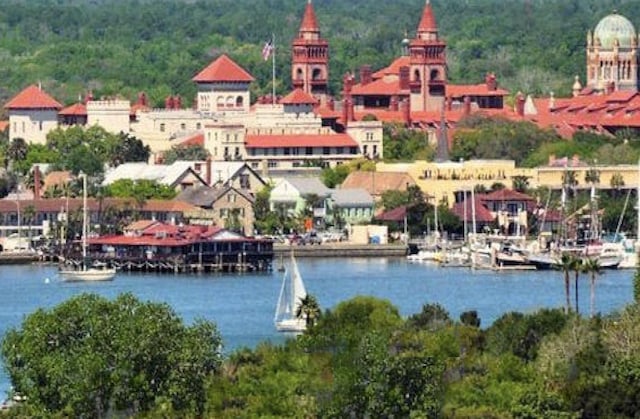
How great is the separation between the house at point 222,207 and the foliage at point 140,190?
1.11ft

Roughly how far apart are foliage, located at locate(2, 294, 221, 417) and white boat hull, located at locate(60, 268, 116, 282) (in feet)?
93.6

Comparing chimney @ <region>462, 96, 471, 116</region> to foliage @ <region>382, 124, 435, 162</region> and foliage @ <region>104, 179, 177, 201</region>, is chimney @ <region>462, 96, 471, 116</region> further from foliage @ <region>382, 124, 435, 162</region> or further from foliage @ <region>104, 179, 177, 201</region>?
foliage @ <region>104, 179, 177, 201</region>

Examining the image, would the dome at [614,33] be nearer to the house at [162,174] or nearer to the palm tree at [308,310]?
the house at [162,174]

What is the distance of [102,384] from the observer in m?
36.5

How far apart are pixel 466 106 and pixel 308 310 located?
50.5 m

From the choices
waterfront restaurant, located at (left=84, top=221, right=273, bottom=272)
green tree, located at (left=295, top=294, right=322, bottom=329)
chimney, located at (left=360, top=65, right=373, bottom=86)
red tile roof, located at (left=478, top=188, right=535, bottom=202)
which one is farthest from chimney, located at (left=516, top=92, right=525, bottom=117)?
green tree, located at (left=295, top=294, right=322, bottom=329)

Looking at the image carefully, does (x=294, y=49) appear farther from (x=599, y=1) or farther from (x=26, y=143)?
(x=599, y=1)

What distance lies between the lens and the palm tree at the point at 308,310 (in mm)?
49844

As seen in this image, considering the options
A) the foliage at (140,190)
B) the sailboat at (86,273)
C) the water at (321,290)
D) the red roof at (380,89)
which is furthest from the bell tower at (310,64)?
the sailboat at (86,273)

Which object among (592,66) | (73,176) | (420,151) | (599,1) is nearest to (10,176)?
(73,176)

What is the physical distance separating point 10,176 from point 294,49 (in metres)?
17.1

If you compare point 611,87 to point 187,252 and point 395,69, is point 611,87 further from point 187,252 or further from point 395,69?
point 187,252

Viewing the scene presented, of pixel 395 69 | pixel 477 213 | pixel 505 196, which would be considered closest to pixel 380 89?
pixel 395 69

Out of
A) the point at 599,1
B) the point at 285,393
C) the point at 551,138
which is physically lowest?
the point at 285,393
